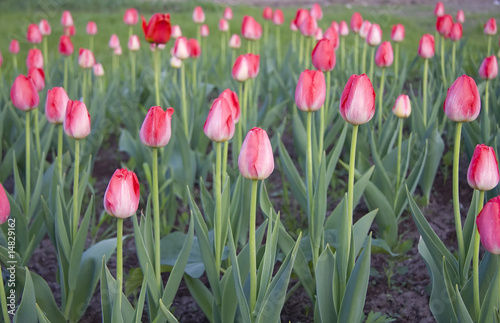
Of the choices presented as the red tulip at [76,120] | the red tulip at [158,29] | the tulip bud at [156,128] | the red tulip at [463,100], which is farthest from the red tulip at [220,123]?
the red tulip at [158,29]

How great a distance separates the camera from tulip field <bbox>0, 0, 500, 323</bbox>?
5.10 feet

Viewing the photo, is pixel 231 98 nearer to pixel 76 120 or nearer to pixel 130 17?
pixel 76 120

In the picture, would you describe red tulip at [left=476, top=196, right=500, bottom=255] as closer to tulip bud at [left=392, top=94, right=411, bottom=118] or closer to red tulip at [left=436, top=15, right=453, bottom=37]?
tulip bud at [left=392, top=94, right=411, bottom=118]

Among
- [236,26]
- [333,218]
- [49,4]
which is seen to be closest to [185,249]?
[333,218]

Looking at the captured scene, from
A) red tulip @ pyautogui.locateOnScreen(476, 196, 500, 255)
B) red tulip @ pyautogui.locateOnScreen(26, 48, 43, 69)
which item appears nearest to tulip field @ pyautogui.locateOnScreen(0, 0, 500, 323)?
red tulip @ pyautogui.locateOnScreen(476, 196, 500, 255)

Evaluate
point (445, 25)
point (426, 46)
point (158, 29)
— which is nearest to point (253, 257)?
point (158, 29)

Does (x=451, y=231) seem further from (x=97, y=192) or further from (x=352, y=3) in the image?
(x=352, y=3)

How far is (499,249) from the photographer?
51.1 inches

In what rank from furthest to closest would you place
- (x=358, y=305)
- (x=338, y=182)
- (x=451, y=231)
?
1. (x=338, y=182)
2. (x=451, y=231)
3. (x=358, y=305)

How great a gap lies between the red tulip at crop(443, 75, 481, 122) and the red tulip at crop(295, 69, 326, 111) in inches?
15.0

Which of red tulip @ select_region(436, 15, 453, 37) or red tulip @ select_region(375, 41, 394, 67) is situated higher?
red tulip @ select_region(436, 15, 453, 37)

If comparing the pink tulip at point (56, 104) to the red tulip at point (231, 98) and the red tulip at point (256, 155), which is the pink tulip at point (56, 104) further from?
the red tulip at point (256, 155)

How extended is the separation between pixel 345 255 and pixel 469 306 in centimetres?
36

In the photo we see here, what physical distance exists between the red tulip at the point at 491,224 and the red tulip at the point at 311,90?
0.67 metres
